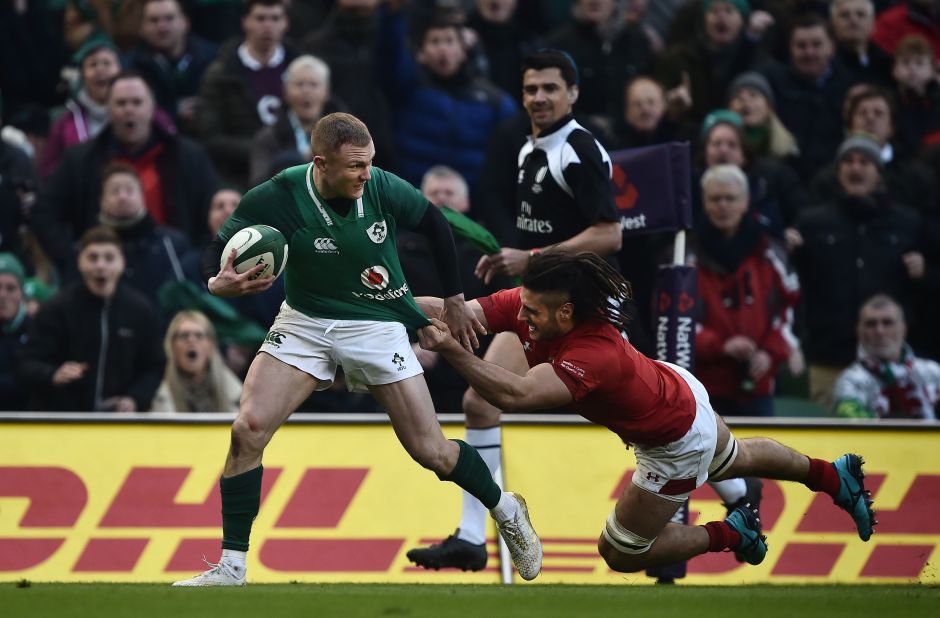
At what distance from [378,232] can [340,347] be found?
60 cm

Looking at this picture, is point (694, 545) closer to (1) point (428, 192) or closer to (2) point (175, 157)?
(1) point (428, 192)

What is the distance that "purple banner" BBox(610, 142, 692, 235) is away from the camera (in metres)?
8.90

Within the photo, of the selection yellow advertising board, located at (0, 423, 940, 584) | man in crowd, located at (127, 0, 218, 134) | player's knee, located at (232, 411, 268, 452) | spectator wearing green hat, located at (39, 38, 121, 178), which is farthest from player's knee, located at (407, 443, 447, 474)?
man in crowd, located at (127, 0, 218, 134)

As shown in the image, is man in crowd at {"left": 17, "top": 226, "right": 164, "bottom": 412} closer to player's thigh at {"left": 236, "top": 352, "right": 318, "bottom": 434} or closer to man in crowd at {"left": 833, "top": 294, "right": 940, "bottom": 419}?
player's thigh at {"left": 236, "top": 352, "right": 318, "bottom": 434}

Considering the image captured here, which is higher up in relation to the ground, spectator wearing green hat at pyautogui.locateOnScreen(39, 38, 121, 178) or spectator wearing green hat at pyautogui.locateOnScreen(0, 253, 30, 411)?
spectator wearing green hat at pyautogui.locateOnScreen(39, 38, 121, 178)

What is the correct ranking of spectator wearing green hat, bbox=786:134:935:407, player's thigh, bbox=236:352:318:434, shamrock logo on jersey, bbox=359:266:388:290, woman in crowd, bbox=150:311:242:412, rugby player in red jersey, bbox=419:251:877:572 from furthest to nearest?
1. spectator wearing green hat, bbox=786:134:935:407
2. woman in crowd, bbox=150:311:242:412
3. shamrock logo on jersey, bbox=359:266:388:290
4. player's thigh, bbox=236:352:318:434
5. rugby player in red jersey, bbox=419:251:877:572

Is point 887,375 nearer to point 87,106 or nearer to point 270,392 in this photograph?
point 270,392

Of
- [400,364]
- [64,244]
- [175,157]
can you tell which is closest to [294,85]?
[175,157]

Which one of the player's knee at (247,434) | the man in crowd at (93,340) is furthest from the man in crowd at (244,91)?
the player's knee at (247,434)

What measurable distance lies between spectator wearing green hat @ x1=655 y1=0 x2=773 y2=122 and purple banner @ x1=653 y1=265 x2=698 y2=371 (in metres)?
4.16

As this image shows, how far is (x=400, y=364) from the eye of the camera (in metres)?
7.61

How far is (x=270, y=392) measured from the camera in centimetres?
745

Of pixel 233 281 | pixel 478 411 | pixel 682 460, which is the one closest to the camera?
pixel 233 281

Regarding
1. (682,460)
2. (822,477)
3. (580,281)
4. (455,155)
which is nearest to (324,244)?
(580,281)
